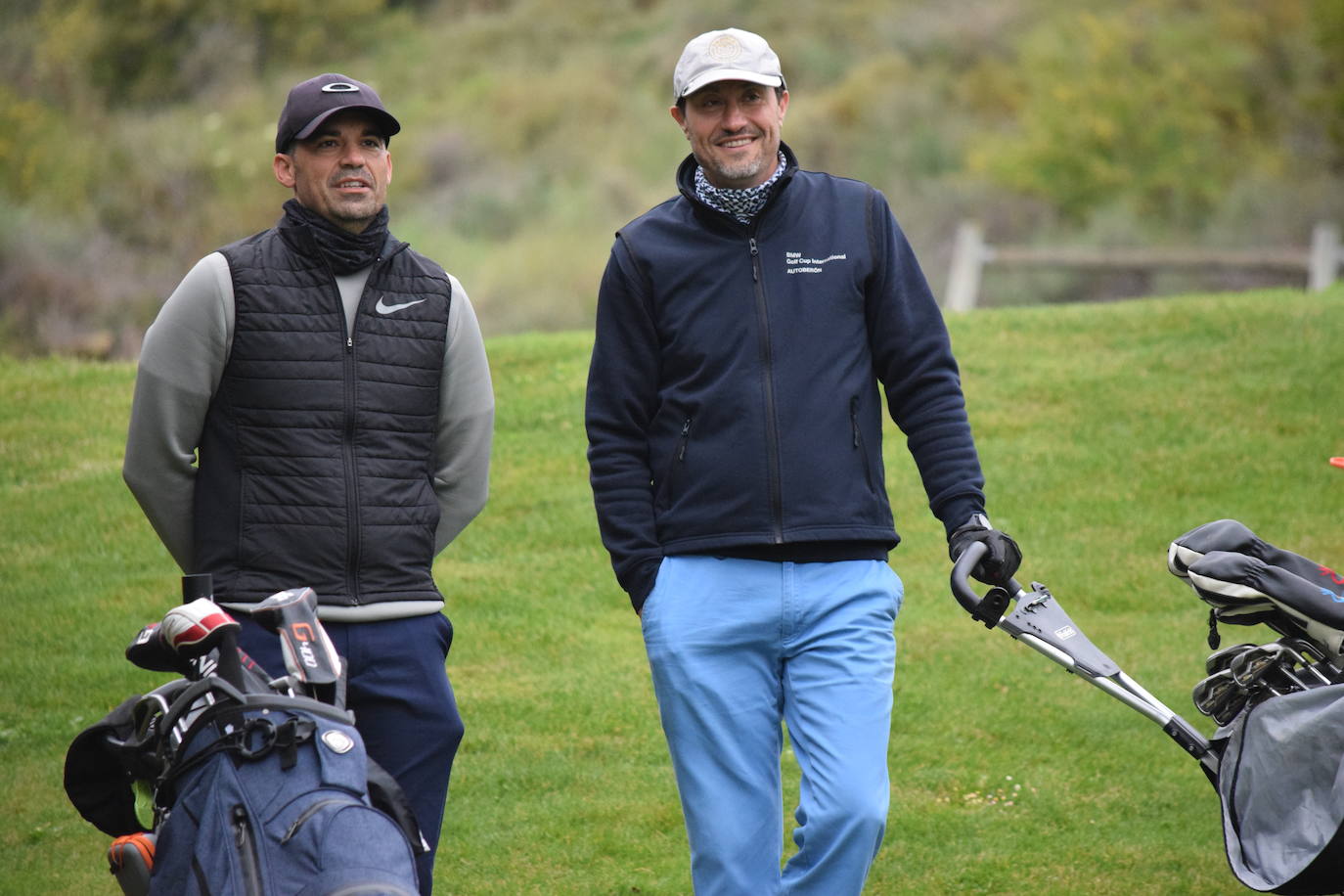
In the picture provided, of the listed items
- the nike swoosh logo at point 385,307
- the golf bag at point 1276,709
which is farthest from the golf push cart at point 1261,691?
the nike swoosh logo at point 385,307

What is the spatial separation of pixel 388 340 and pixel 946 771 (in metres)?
3.30

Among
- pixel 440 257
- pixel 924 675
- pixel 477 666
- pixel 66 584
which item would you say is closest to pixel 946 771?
pixel 924 675

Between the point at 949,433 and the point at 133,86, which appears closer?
the point at 949,433

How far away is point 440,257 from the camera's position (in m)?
26.8

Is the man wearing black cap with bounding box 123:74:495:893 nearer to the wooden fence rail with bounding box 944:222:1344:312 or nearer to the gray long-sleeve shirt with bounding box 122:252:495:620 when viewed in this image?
the gray long-sleeve shirt with bounding box 122:252:495:620

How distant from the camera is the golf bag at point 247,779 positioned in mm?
2973

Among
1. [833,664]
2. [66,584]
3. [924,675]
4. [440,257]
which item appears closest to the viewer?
[833,664]

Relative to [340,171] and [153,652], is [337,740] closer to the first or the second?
[153,652]

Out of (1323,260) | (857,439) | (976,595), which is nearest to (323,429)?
(857,439)

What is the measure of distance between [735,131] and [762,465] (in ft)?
2.49

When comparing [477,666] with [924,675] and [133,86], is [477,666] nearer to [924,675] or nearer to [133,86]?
[924,675]

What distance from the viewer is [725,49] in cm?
400

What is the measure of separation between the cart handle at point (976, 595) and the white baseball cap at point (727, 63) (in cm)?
114

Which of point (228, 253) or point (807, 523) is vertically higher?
point (228, 253)
